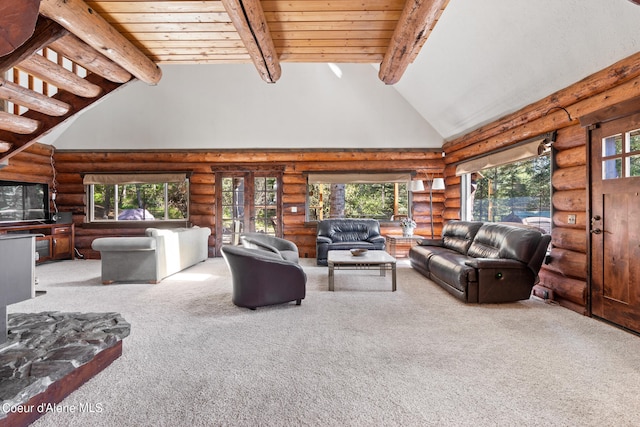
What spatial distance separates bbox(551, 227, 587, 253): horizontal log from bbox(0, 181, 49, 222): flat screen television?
8.87m

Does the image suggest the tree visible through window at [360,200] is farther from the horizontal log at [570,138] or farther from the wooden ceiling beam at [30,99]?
the wooden ceiling beam at [30,99]

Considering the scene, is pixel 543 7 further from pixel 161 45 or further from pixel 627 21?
pixel 161 45

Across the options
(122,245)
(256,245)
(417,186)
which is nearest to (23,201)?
(122,245)

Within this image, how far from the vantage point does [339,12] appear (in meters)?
2.25

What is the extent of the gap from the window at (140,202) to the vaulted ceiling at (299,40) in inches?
152

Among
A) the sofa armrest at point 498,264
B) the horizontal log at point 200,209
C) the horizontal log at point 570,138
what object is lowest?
the sofa armrest at point 498,264

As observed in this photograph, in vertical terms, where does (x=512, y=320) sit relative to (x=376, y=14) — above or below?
below

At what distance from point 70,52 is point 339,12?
221 cm

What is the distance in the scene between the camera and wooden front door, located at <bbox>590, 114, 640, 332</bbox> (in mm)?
2816

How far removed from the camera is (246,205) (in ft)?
24.0

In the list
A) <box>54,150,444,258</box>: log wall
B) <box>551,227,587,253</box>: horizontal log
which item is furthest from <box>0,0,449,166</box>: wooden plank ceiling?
<box>54,150,444,258</box>: log wall

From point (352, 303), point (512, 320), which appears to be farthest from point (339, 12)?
point (512, 320)

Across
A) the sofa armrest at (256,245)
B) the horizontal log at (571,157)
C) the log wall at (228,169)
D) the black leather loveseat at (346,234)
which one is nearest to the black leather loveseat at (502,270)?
the horizontal log at (571,157)

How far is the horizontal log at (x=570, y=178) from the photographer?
345 centimetres
